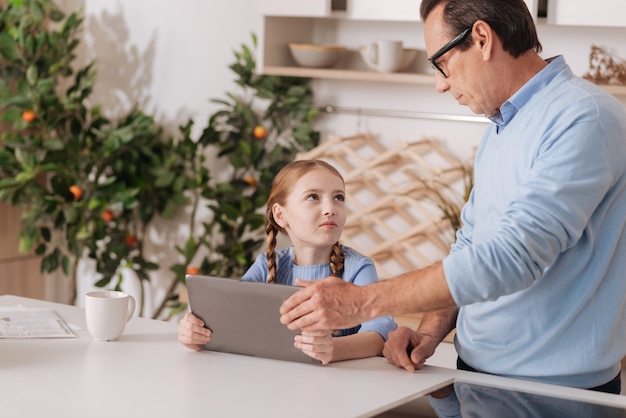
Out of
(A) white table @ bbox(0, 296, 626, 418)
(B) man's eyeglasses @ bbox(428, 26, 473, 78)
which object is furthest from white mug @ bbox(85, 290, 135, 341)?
(B) man's eyeglasses @ bbox(428, 26, 473, 78)

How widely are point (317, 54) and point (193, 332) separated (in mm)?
1888

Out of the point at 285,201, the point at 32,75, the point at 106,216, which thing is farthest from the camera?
the point at 106,216

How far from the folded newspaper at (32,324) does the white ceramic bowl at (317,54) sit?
1.67 m

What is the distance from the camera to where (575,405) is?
168 cm

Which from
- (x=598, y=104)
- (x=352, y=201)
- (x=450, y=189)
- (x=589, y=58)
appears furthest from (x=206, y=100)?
(x=598, y=104)

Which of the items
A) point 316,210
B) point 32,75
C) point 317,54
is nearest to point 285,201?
point 316,210

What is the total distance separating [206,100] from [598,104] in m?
2.59

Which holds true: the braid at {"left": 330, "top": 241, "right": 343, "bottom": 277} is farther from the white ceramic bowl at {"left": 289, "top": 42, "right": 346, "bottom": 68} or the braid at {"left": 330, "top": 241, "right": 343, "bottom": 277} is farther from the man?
the white ceramic bowl at {"left": 289, "top": 42, "right": 346, "bottom": 68}

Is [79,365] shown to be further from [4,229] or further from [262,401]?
[4,229]

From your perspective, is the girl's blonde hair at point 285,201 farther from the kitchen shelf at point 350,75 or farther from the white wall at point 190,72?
the white wall at point 190,72

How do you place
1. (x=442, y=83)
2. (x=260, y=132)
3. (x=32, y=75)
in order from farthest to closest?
(x=32, y=75), (x=260, y=132), (x=442, y=83)

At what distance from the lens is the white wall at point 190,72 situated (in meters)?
3.70

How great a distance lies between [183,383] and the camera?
1.73 m

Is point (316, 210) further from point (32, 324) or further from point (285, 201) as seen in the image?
point (32, 324)
